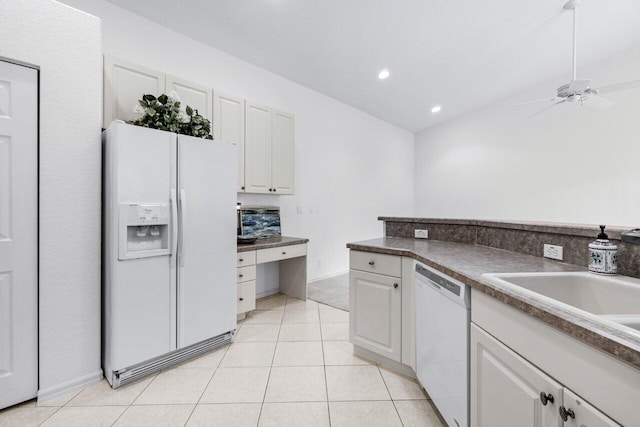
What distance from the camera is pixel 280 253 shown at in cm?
320

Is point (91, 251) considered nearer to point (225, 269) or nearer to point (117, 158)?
point (117, 158)

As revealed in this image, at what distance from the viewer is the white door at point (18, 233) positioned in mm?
1625

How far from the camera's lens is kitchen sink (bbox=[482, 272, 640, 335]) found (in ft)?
3.49

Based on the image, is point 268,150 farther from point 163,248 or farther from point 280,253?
point 163,248

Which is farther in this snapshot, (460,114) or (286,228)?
(460,114)

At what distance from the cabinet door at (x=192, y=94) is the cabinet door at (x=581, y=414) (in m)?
3.03

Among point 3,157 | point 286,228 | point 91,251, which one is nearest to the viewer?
point 3,157

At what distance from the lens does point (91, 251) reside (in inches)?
74.3

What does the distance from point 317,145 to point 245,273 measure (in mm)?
2448

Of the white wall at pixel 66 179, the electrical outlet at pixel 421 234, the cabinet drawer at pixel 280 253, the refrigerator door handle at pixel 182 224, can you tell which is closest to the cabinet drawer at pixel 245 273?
the cabinet drawer at pixel 280 253

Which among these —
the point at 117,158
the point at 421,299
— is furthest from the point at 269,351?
the point at 117,158

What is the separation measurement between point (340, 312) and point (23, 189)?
280cm

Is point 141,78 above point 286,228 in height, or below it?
above

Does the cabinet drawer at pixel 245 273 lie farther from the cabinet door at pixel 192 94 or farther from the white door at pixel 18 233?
the cabinet door at pixel 192 94
